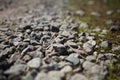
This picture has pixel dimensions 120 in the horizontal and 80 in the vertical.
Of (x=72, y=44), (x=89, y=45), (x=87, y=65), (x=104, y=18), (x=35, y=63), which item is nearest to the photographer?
(x=35, y=63)

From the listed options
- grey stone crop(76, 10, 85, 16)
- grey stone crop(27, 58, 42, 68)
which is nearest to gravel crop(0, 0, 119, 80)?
grey stone crop(27, 58, 42, 68)

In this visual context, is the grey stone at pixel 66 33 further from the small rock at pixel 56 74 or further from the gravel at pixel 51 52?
the small rock at pixel 56 74

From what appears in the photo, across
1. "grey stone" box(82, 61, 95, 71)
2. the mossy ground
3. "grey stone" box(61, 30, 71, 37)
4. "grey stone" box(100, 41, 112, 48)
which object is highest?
"grey stone" box(61, 30, 71, 37)

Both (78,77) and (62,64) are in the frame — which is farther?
(62,64)

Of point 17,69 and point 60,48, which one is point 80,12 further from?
point 17,69

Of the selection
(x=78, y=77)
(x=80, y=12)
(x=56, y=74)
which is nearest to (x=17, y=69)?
(x=56, y=74)

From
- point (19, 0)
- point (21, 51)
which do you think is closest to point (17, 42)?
point (21, 51)

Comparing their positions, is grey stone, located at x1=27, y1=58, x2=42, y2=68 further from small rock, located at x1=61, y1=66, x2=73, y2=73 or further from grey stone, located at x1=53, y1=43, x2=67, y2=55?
grey stone, located at x1=53, y1=43, x2=67, y2=55
